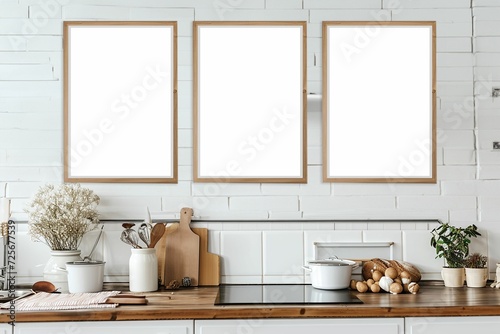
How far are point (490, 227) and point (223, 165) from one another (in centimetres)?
137

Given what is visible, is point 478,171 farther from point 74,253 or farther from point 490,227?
point 74,253

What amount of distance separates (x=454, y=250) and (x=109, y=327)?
5.36ft

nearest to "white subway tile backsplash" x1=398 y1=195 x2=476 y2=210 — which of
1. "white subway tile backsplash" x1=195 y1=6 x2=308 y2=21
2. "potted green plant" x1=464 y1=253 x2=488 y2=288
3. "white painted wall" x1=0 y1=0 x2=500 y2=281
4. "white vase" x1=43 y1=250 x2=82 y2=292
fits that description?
"white painted wall" x1=0 y1=0 x2=500 y2=281

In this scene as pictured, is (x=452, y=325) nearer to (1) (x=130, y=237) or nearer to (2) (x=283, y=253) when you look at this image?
(2) (x=283, y=253)

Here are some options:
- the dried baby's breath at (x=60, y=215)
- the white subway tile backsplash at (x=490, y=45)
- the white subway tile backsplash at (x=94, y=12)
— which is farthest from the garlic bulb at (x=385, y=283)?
the white subway tile backsplash at (x=94, y=12)

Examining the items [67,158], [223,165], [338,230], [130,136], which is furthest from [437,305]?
[67,158]

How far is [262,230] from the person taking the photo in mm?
3025

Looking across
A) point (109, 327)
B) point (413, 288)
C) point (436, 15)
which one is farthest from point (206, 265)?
point (436, 15)

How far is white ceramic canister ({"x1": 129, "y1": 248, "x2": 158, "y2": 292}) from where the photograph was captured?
2740 mm

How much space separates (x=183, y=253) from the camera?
2949 mm

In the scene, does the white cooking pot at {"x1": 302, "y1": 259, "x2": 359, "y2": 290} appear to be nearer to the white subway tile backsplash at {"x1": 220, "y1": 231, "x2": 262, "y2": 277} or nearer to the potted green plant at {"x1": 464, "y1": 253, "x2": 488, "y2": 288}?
the white subway tile backsplash at {"x1": 220, "y1": 231, "x2": 262, "y2": 277}

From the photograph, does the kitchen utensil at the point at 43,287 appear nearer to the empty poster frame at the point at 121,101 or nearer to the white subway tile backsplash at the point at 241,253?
the empty poster frame at the point at 121,101

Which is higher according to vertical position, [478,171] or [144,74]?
[144,74]

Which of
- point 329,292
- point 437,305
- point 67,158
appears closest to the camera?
point 437,305
